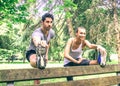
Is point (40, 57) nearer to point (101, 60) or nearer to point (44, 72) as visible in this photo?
point (44, 72)

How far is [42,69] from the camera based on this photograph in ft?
11.7

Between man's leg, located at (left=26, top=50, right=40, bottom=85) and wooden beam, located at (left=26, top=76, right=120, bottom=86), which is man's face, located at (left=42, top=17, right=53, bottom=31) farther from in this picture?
wooden beam, located at (left=26, top=76, right=120, bottom=86)

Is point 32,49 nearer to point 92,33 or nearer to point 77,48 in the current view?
point 77,48

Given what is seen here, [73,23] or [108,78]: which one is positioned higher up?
[73,23]

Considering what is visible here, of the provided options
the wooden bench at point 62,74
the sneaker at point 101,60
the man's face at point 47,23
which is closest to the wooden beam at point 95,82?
the wooden bench at point 62,74

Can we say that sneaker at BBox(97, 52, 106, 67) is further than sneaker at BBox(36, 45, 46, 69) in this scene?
Yes

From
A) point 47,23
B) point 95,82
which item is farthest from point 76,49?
point 47,23

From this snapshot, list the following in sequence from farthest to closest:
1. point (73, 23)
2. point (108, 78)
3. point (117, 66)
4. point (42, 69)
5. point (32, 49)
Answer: point (73, 23) → point (117, 66) → point (108, 78) → point (32, 49) → point (42, 69)

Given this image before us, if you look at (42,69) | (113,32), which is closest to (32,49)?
(42,69)

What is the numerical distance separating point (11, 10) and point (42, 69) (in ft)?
25.5

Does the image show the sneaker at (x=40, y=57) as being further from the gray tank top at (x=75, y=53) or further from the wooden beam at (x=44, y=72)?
the gray tank top at (x=75, y=53)

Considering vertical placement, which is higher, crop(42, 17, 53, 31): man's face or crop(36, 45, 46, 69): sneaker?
crop(42, 17, 53, 31): man's face

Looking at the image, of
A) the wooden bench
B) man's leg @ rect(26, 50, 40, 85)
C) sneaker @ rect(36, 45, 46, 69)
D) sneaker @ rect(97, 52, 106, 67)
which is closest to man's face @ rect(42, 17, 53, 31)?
man's leg @ rect(26, 50, 40, 85)

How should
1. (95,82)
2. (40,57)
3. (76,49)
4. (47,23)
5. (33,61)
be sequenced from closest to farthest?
(40,57) < (33,61) < (47,23) < (95,82) < (76,49)
